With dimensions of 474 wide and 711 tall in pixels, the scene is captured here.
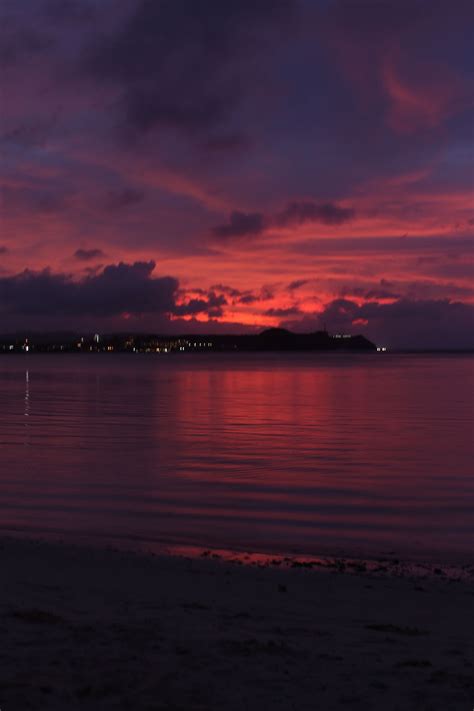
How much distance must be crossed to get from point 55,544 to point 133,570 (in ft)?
7.72

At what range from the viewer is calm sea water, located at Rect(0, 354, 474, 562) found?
14.0 meters

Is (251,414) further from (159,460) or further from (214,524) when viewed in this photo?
(214,524)

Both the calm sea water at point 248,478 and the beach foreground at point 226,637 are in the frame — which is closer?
the beach foreground at point 226,637

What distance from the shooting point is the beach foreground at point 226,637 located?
5973 millimetres

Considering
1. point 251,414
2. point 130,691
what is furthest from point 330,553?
point 251,414

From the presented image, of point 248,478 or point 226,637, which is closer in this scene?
point 226,637

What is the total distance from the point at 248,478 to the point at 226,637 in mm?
13370

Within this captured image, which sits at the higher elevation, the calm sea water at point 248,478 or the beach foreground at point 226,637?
the beach foreground at point 226,637

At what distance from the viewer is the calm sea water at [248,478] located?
14.0 metres

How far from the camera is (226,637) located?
288 inches

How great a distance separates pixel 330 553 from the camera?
40.6 ft

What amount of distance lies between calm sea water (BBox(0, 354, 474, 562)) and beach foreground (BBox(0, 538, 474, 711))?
296 centimetres

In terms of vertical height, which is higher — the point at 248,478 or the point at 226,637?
the point at 226,637

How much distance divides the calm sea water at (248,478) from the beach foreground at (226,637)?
2.96 metres
